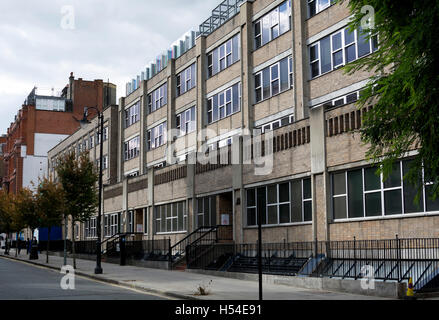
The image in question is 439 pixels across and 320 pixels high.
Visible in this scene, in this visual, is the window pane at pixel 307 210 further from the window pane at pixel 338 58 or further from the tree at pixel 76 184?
the tree at pixel 76 184

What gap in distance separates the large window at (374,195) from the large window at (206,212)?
36.4ft

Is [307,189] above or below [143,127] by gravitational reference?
below

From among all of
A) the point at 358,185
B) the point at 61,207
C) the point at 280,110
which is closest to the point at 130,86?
the point at 61,207

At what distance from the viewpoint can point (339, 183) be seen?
2259 centimetres

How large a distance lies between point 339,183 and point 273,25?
1203cm

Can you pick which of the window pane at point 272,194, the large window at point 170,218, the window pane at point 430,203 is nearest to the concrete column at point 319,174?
the window pane at point 272,194

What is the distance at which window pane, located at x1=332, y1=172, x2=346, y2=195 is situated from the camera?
73.3 ft

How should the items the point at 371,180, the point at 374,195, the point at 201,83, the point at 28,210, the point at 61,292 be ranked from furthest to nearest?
the point at 28,210 < the point at 201,83 < the point at 371,180 < the point at 374,195 < the point at 61,292

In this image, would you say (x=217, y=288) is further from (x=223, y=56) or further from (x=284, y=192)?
(x=223, y=56)

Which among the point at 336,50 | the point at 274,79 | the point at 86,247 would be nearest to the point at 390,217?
the point at 336,50

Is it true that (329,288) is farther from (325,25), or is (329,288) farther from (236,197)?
(325,25)

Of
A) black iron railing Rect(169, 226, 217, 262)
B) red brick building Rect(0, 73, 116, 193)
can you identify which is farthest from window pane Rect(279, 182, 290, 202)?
red brick building Rect(0, 73, 116, 193)

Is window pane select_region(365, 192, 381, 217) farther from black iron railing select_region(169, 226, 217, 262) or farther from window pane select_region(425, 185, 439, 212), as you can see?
black iron railing select_region(169, 226, 217, 262)

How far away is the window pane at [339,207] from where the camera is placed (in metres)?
22.3
